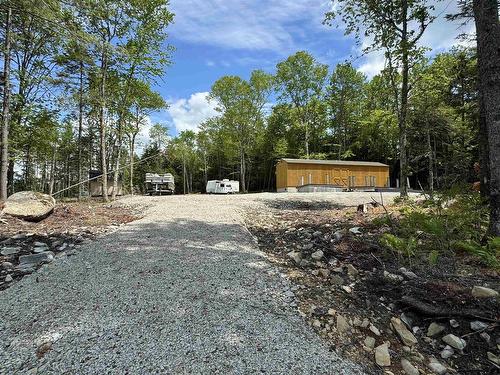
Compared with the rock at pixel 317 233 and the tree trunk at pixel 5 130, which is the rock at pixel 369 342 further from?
the tree trunk at pixel 5 130

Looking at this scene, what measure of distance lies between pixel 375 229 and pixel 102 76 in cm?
1543

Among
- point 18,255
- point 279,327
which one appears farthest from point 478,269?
point 18,255

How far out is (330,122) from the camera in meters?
39.6

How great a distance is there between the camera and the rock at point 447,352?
260 centimetres

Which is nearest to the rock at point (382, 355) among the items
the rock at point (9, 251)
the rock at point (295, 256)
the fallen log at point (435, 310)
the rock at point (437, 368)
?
the rock at point (437, 368)

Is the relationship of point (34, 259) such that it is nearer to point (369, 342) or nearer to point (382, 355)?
point (369, 342)

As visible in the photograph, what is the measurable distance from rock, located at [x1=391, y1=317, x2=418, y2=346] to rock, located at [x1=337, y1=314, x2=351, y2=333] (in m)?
0.44

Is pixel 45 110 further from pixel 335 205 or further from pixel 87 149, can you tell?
pixel 87 149

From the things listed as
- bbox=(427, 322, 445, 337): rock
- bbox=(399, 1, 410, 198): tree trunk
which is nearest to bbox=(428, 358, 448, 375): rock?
bbox=(427, 322, 445, 337): rock

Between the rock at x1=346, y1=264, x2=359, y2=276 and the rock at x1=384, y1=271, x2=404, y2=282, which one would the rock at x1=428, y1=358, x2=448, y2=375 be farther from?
the rock at x1=346, y1=264, x2=359, y2=276

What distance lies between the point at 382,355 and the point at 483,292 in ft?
4.78

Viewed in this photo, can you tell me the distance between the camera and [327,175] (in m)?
27.7

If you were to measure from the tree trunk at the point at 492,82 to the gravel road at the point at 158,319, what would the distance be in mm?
3349

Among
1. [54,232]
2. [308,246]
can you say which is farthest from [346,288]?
[54,232]
